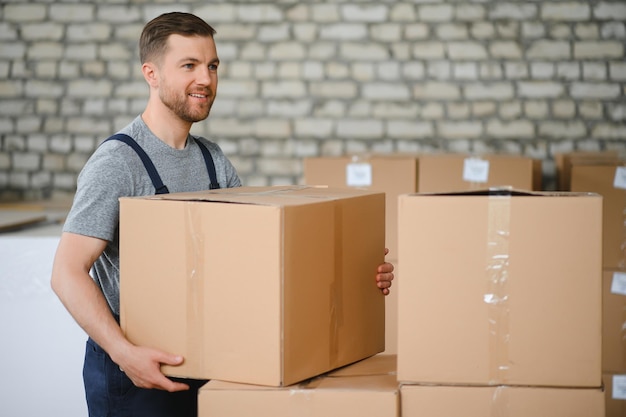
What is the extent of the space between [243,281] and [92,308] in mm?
379

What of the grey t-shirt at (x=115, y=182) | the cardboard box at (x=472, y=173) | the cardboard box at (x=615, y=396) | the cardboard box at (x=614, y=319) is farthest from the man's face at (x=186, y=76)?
the cardboard box at (x=615, y=396)

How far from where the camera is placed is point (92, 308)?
182 cm

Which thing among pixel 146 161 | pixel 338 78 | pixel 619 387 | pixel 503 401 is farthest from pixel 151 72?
pixel 338 78

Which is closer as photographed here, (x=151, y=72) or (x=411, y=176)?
(x=151, y=72)

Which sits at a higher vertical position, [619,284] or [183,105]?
[183,105]

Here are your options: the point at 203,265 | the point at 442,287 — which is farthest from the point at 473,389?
the point at 203,265

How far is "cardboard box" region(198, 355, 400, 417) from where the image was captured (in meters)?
1.67

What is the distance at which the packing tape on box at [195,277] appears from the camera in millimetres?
1711

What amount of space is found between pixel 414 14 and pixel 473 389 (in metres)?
3.69

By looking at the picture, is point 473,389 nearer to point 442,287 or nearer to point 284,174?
point 442,287

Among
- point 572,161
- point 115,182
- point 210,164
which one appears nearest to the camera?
point 115,182

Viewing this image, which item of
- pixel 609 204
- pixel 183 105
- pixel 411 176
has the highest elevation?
pixel 183 105

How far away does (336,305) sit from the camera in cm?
181

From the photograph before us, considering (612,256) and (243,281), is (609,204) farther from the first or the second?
(243,281)
